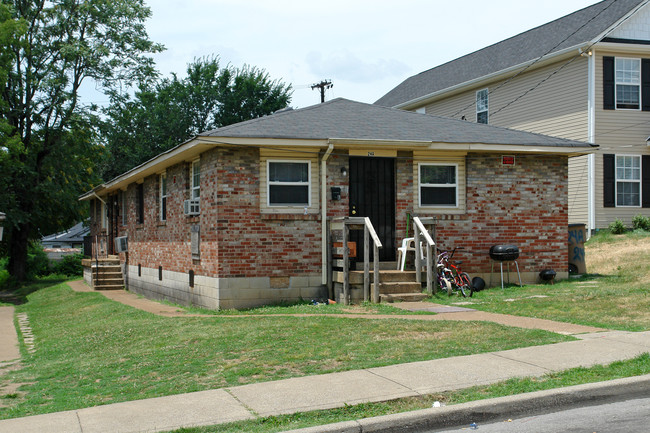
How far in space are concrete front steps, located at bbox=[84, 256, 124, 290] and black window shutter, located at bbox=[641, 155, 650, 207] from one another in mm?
18601

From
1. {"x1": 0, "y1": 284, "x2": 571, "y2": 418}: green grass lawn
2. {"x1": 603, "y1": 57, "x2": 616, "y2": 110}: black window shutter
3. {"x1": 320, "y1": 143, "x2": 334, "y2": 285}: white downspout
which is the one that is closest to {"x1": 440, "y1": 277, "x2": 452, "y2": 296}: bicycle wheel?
{"x1": 320, "y1": 143, "x2": 334, "y2": 285}: white downspout

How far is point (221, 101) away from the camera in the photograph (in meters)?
44.3

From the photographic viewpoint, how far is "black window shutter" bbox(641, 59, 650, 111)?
21.9 metres

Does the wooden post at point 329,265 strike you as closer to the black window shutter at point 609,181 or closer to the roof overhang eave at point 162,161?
the roof overhang eave at point 162,161

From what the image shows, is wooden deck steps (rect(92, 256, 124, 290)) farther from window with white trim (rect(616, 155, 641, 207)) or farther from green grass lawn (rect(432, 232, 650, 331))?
window with white trim (rect(616, 155, 641, 207))

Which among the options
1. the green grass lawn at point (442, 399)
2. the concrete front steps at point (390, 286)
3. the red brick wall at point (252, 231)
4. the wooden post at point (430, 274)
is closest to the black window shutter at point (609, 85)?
the wooden post at point (430, 274)

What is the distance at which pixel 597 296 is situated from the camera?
1252 cm

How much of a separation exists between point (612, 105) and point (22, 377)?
64.1ft

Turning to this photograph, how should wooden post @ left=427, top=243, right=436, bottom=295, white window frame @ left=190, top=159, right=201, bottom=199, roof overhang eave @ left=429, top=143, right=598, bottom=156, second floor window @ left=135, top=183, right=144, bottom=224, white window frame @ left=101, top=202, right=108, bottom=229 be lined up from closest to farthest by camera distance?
wooden post @ left=427, top=243, right=436, bottom=295
roof overhang eave @ left=429, top=143, right=598, bottom=156
white window frame @ left=190, top=159, right=201, bottom=199
second floor window @ left=135, top=183, right=144, bottom=224
white window frame @ left=101, top=202, right=108, bottom=229

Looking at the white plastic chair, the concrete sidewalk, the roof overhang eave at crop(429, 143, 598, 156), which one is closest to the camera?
the concrete sidewalk

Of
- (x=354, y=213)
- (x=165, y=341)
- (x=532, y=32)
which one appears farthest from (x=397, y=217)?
(x=532, y=32)

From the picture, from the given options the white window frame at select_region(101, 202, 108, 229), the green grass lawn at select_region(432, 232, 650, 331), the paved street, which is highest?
the white window frame at select_region(101, 202, 108, 229)

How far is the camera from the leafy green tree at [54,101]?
31.0m

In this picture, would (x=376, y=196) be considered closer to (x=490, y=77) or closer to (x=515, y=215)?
(x=515, y=215)
